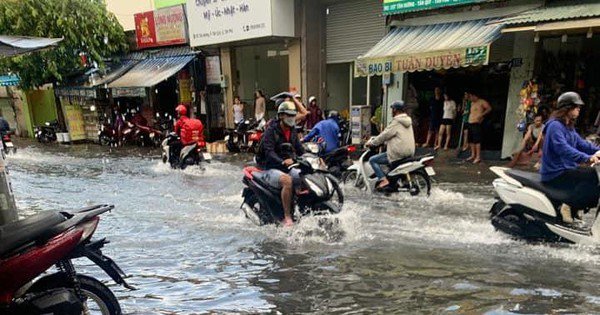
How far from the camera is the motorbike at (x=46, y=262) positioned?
311cm

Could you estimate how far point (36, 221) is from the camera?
3.29 meters

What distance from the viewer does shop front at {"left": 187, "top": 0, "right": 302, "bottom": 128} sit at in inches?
586

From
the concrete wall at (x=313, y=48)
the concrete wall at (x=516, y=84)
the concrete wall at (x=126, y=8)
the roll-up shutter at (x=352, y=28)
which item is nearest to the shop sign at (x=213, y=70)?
the concrete wall at (x=313, y=48)

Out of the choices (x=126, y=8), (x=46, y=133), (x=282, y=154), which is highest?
(x=126, y=8)

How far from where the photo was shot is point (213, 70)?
18828 millimetres

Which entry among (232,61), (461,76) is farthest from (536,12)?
(232,61)

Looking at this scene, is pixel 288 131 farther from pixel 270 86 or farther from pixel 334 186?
pixel 270 86

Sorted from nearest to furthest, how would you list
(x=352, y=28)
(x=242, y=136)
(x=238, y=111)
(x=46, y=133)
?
(x=352, y=28), (x=242, y=136), (x=238, y=111), (x=46, y=133)

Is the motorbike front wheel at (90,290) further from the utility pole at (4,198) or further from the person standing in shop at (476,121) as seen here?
the person standing in shop at (476,121)

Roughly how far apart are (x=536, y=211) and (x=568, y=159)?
66 cm

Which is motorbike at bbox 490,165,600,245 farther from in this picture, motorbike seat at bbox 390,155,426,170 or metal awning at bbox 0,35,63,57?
metal awning at bbox 0,35,63,57

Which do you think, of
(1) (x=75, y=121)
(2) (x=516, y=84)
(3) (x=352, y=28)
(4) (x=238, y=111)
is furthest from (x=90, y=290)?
(1) (x=75, y=121)

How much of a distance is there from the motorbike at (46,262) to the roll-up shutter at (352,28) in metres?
12.1

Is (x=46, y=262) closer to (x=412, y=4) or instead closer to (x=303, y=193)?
(x=303, y=193)
